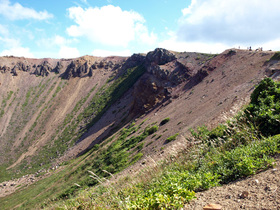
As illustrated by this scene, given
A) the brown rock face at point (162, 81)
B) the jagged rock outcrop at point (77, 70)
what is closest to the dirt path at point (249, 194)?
the brown rock face at point (162, 81)

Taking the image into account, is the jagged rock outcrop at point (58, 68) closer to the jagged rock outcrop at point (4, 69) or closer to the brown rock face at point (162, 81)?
the jagged rock outcrop at point (4, 69)

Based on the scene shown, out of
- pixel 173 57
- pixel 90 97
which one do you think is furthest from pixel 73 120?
pixel 173 57

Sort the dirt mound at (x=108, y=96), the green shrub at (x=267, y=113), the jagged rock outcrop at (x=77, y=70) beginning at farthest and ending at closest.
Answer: the jagged rock outcrop at (x=77, y=70)
the dirt mound at (x=108, y=96)
the green shrub at (x=267, y=113)

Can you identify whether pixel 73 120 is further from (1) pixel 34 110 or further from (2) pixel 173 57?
(2) pixel 173 57

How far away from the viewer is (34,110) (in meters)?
67.7

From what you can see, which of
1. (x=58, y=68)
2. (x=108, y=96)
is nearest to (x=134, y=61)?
(x=108, y=96)

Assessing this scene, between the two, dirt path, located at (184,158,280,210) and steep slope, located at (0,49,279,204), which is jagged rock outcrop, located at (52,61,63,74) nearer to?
steep slope, located at (0,49,279,204)

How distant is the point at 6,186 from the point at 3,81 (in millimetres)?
60990

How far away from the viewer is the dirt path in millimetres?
3213

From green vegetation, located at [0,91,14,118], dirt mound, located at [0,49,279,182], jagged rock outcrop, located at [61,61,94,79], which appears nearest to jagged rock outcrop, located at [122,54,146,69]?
dirt mound, located at [0,49,279,182]

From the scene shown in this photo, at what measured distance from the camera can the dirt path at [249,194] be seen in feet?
10.5

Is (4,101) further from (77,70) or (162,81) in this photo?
(162,81)

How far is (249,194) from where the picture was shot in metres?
3.53

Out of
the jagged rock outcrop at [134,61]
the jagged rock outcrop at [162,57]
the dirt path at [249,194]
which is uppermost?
the jagged rock outcrop at [134,61]
